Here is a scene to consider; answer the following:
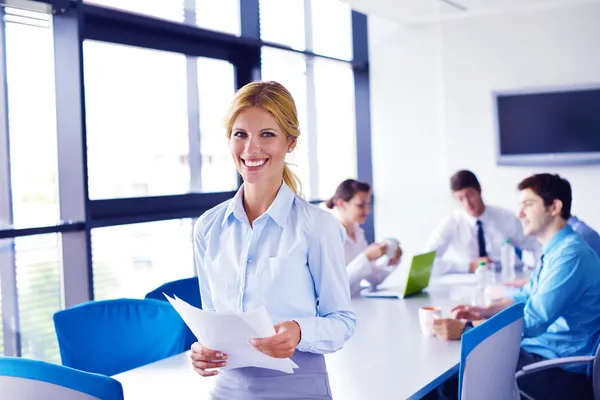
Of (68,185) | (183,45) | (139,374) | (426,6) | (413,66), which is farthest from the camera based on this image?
(413,66)

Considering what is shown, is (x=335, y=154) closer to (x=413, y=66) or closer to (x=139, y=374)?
(x=413, y=66)

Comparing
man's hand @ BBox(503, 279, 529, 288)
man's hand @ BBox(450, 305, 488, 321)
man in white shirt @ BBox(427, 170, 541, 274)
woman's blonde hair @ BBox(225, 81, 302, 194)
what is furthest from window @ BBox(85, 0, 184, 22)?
man's hand @ BBox(503, 279, 529, 288)

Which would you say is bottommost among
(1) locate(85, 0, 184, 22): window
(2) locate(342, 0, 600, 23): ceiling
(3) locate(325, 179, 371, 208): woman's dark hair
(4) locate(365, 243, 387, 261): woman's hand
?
(4) locate(365, 243, 387, 261): woman's hand

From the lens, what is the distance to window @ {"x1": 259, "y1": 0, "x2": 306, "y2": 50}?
5.54 meters

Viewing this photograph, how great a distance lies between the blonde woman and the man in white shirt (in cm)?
341

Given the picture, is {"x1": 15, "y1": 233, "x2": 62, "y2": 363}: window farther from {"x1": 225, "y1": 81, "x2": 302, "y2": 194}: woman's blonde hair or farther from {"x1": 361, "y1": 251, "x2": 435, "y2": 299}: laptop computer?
{"x1": 225, "y1": 81, "x2": 302, "y2": 194}: woman's blonde hair

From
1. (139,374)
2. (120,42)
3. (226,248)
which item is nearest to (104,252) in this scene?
(120,42)

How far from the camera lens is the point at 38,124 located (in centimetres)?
378

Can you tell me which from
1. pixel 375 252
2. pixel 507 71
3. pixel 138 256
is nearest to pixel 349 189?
pixel 375 252

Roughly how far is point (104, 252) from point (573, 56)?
14.5 feet

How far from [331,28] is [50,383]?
563 centimetres

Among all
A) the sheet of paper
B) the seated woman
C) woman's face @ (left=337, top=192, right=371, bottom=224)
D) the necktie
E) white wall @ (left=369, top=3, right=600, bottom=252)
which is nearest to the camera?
the seated woman

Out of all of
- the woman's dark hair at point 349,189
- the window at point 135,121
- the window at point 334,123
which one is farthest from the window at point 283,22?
the woman's dark hair at point 349,189

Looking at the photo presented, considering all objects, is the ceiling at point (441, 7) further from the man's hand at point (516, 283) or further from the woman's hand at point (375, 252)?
the man's hand at point (516, 283)
